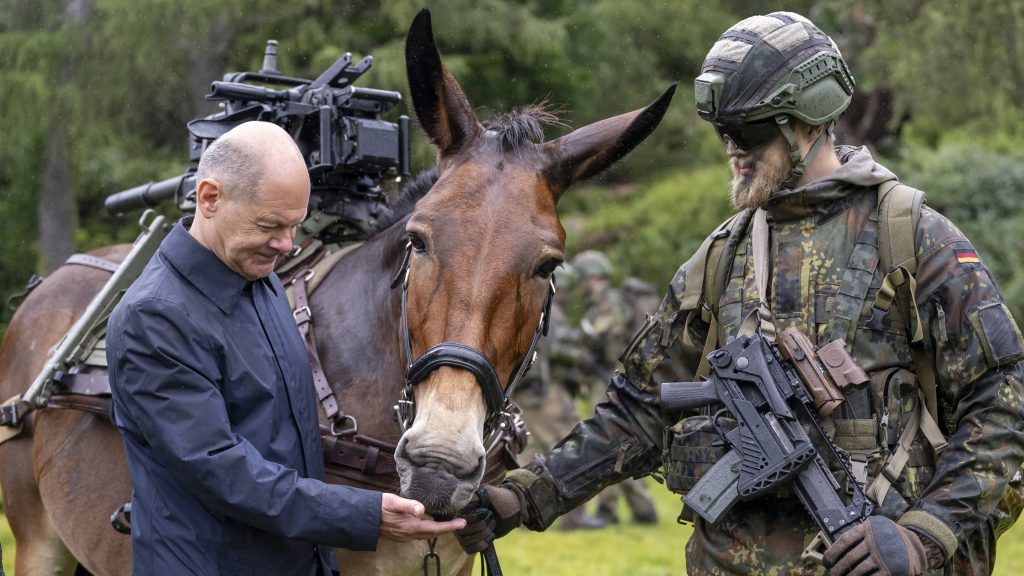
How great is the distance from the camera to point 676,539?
959 centimetres

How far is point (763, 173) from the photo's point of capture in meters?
3.08

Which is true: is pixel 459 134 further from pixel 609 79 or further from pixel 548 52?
pixel 609 79

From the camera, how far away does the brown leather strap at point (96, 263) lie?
477cm

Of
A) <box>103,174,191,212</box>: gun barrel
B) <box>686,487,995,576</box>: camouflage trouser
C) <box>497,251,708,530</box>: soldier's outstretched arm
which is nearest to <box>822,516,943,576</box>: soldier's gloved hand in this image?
<box>686,487,995,576</box>: camouflage trouser

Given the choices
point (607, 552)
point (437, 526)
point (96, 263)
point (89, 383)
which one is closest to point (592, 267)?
point (607, 552)

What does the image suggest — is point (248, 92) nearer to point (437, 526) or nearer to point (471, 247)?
point (471, 247)

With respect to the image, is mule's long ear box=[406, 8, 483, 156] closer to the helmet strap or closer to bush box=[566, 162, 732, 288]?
the helmet strap

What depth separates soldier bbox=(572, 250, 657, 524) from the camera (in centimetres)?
1038

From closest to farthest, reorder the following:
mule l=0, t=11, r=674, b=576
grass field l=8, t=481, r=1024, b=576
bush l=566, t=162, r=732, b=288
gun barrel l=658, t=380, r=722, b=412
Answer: mule l=0, t=11, r=674, b=576
gun barrel l=658, t=380, r=722, b=412
grass field l=8, t=481, r=1024, b=576
bush l=566, t=162, r=732, b=288

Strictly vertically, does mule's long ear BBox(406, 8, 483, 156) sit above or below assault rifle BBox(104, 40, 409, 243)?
above

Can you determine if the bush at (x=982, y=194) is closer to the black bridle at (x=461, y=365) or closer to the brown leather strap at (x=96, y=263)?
the brown leather strap at (x=96, y=263)

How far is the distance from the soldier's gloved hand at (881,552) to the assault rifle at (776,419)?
47 millimetres

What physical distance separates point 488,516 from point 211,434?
36.0 inches

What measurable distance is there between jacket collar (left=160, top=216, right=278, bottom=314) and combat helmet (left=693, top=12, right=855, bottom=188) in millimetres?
1360
